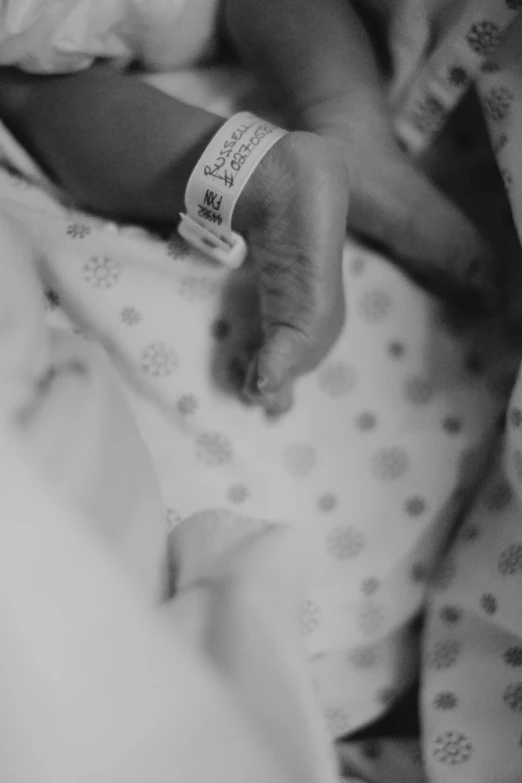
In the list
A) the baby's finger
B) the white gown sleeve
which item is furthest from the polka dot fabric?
the white gown sleeve

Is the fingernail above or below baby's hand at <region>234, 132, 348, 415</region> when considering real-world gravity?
below

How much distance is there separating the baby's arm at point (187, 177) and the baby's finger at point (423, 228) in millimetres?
61

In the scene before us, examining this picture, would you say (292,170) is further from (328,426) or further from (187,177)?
(328,426)

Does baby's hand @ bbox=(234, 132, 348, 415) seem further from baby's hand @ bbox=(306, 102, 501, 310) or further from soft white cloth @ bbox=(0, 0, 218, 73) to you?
soft white cloth @ bbox=(0, 0, 218, 73)

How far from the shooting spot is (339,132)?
27.9 inches

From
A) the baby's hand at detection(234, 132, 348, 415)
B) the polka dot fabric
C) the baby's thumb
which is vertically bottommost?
the polka dot fabric

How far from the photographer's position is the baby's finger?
0.70 metres

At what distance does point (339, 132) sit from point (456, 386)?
0.91 ft

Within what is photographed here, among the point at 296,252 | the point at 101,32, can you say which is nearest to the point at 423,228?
the point at 296,252

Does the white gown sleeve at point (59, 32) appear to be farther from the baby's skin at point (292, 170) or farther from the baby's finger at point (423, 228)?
the baby's finger at point (423, 228)

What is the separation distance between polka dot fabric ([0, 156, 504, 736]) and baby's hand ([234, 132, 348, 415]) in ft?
0.17

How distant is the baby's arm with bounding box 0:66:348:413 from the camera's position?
639 mm

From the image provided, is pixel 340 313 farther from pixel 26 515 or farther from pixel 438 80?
pixel 26 515

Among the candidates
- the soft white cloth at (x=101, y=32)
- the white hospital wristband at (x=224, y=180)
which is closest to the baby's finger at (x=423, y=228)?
the white hospital wristband at (x=224, y=180)
